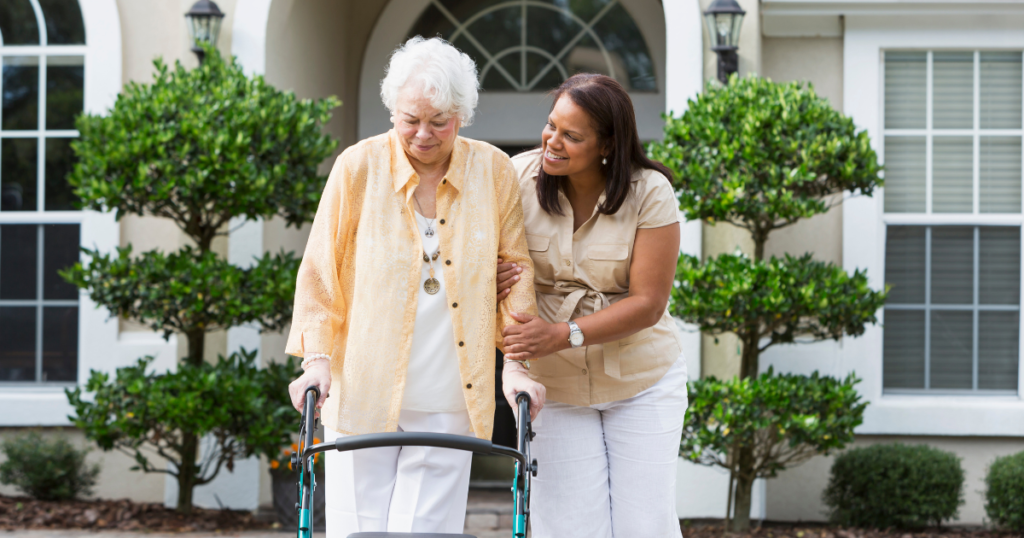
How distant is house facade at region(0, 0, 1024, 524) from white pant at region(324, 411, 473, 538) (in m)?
2.93

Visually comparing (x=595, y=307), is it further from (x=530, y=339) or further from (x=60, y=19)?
(x=60, y=19)

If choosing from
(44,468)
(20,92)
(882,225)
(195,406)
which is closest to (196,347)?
(195,406)

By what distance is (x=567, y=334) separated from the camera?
2.55 metres

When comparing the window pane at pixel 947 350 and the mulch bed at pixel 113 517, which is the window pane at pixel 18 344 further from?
the window pane at pixel 947 350

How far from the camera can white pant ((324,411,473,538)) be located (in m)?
2.44

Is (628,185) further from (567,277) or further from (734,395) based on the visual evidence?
(734,395)

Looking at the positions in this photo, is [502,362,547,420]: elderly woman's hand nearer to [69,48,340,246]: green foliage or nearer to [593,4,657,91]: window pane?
[69,48,340,246]: green foliage

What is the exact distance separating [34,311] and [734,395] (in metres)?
4.43

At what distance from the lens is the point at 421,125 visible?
7.78 ft

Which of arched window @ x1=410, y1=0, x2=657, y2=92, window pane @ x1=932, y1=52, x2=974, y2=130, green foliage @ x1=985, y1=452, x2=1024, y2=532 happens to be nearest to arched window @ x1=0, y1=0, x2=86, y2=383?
arched window @ x1=410, y1=0, x2=657, y2=92

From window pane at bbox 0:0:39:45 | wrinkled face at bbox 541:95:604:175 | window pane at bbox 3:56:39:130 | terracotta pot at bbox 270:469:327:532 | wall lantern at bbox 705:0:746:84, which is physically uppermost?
window pane at bbox 0:0:39:45

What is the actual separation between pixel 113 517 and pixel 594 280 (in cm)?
380

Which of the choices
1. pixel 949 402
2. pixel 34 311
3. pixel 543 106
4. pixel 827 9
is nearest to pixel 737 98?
pixel 827 9

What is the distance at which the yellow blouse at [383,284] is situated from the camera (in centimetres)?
239
